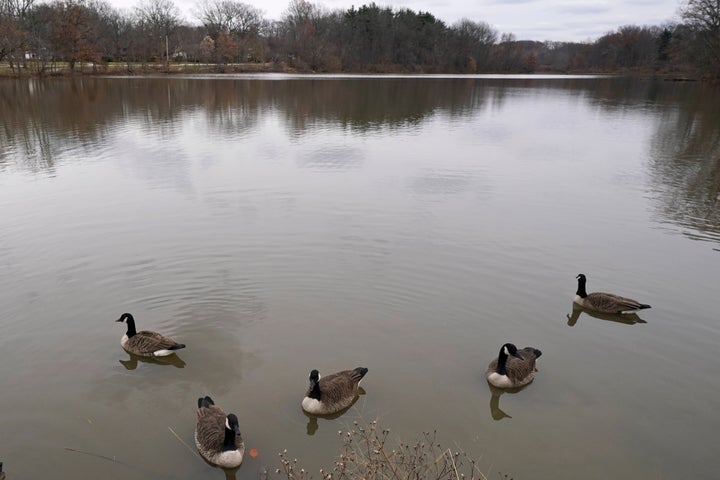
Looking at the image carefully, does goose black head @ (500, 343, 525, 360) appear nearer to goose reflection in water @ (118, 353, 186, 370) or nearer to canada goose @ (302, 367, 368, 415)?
canada goose @ (302, 367, 368, 415)

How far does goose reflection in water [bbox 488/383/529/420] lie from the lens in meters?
7.65

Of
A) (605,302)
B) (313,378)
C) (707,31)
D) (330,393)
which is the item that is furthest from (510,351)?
(707,31)

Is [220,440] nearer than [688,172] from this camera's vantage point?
Yes

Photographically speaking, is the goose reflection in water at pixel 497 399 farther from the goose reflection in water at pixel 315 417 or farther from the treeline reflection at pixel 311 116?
the treeline reflection at pixel 311 116

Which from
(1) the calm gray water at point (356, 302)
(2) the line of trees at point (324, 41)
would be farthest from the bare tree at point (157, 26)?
(1) the calm gray water at point (356, 302)

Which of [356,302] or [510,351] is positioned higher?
[510,351]

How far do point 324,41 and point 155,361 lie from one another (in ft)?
381

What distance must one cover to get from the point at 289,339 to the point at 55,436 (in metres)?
3.90

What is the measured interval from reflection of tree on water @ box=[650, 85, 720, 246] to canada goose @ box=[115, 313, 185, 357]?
47.6 ft

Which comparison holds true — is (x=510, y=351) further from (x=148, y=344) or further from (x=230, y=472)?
(x=148, y=344)

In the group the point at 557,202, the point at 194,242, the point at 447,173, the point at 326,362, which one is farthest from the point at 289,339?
the point at 447,173

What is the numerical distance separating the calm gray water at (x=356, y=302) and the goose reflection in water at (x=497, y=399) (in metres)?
0.06

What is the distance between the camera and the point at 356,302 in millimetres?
10664

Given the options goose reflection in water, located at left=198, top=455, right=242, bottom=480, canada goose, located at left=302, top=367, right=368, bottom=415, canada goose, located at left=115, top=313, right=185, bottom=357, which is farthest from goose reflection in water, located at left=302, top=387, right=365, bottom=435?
canada goose, located at left=115, top=313, right=185, bottom=357
